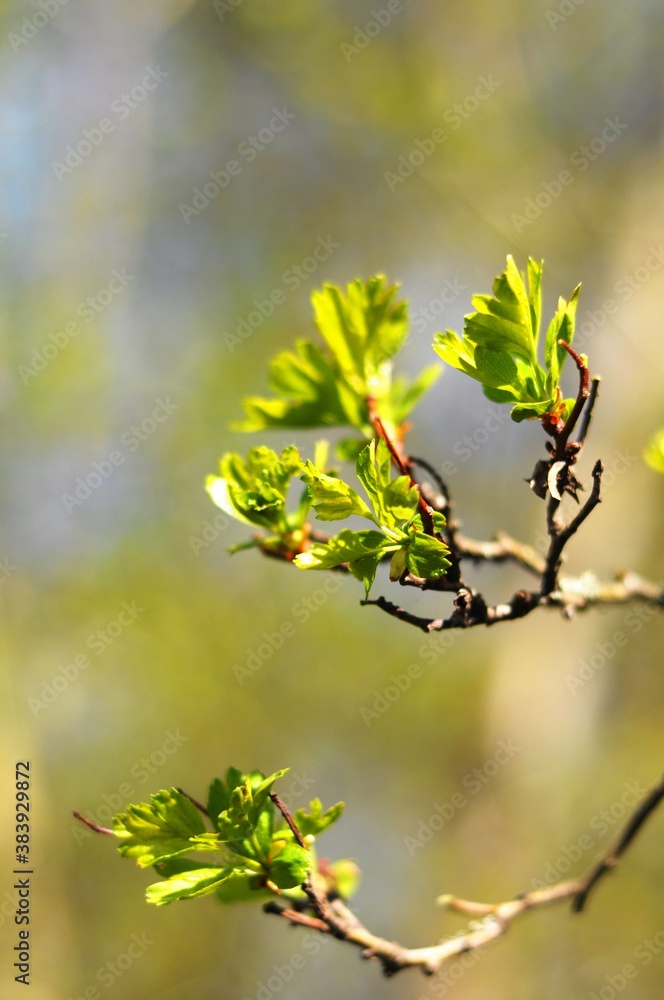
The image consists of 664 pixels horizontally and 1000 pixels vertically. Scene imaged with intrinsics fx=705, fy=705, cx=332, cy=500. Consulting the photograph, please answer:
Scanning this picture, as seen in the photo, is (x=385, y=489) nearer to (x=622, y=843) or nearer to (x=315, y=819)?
(x=315, y=819)

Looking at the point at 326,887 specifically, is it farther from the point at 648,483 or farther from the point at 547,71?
the point at 547,71

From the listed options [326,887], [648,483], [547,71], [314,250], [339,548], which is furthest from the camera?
[314,250]

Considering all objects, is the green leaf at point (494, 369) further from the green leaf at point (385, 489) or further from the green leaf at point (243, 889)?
Result: the green leaf at point (243, 889)

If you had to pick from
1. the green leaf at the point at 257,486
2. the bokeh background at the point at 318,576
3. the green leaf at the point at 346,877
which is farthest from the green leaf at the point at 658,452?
the bokeh background at the point at 318,576

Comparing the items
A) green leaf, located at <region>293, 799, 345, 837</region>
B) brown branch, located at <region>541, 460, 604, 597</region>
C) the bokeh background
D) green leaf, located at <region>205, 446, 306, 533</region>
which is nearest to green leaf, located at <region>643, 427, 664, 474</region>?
brown branch, located at <region>541, 460, 604, 597</region>

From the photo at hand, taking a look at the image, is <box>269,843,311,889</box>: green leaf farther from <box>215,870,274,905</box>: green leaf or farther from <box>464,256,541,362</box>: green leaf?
<box>464,256,541,362</box>: green leaf

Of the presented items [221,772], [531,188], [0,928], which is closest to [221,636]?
[221,772]
